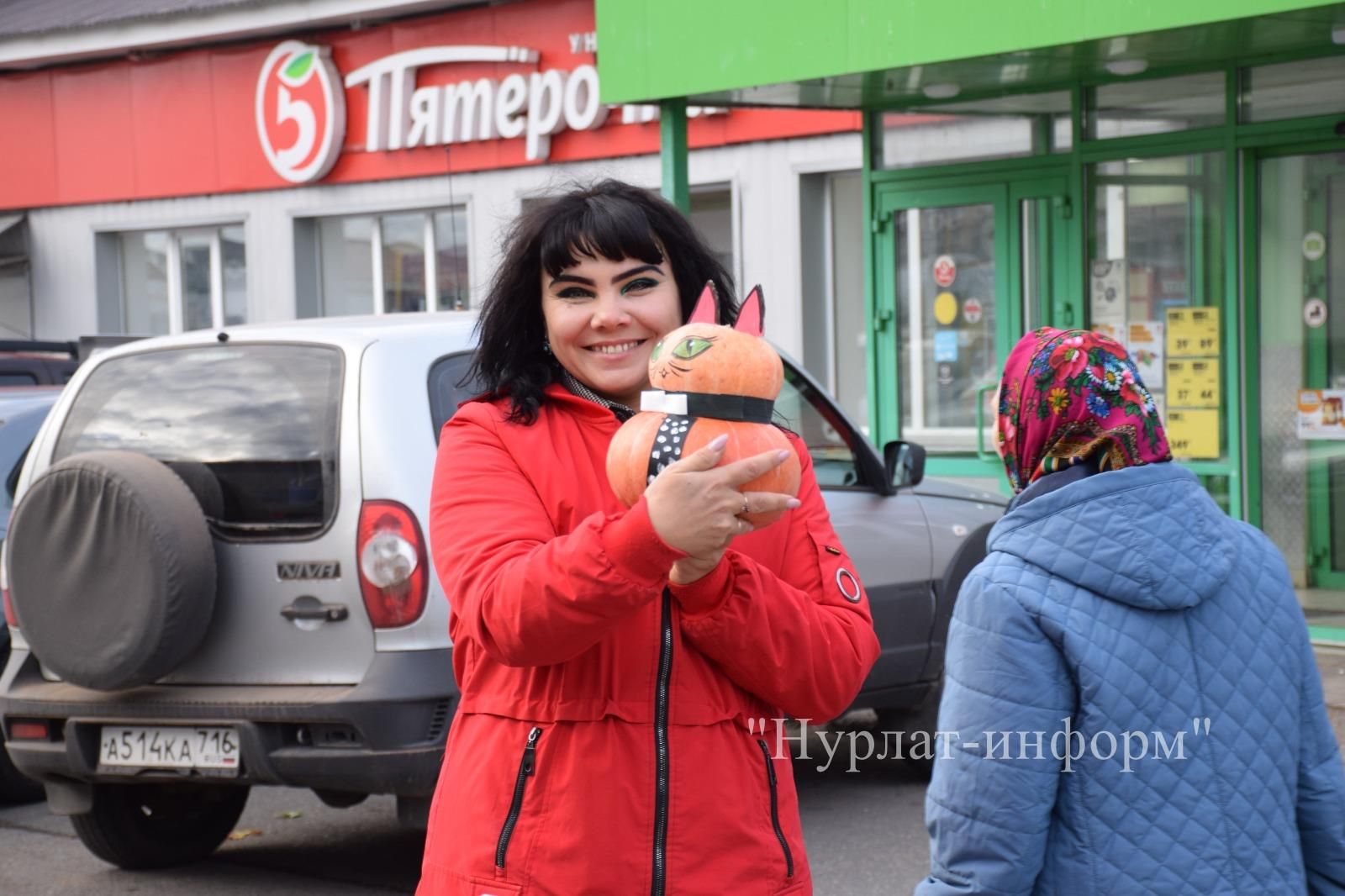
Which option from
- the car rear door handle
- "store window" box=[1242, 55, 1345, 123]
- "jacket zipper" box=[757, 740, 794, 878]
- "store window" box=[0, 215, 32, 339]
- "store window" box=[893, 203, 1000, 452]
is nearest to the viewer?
"jacket zipper" box=[757, 740, 794, 878]

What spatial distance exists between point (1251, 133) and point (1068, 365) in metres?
7.36

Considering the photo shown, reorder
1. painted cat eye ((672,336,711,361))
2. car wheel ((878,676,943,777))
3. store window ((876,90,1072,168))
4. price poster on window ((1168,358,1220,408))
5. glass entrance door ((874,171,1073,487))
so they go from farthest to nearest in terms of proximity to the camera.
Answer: glass entrance door ((874,171,1073,487))
store window ((876,90,1072,168))
price poster on window ((1168,358,1220,408))
car wheel ((878,676,943,777))
painted cat eye ((672,336,711,361))

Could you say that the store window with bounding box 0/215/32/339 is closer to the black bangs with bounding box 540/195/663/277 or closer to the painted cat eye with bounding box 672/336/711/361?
the black bangs with bounding box 540/195/663/277

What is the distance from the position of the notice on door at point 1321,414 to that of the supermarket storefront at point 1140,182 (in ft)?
0.04

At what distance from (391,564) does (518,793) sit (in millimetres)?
2792

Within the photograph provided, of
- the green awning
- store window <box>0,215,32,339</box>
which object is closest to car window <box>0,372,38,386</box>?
the green awning

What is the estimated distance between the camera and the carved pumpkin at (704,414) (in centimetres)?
197

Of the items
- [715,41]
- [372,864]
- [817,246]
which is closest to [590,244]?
[372,864]

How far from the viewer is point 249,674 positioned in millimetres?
5133

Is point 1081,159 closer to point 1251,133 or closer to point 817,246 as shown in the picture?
point 1251,133

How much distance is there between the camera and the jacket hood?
97.0 inches

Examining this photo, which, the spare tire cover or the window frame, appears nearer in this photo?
the spare tire cover

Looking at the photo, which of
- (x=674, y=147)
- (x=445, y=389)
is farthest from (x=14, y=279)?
(x=445, y=389)

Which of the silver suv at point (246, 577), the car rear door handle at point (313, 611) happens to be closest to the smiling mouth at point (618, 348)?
the silver suv at point (246, 577)
